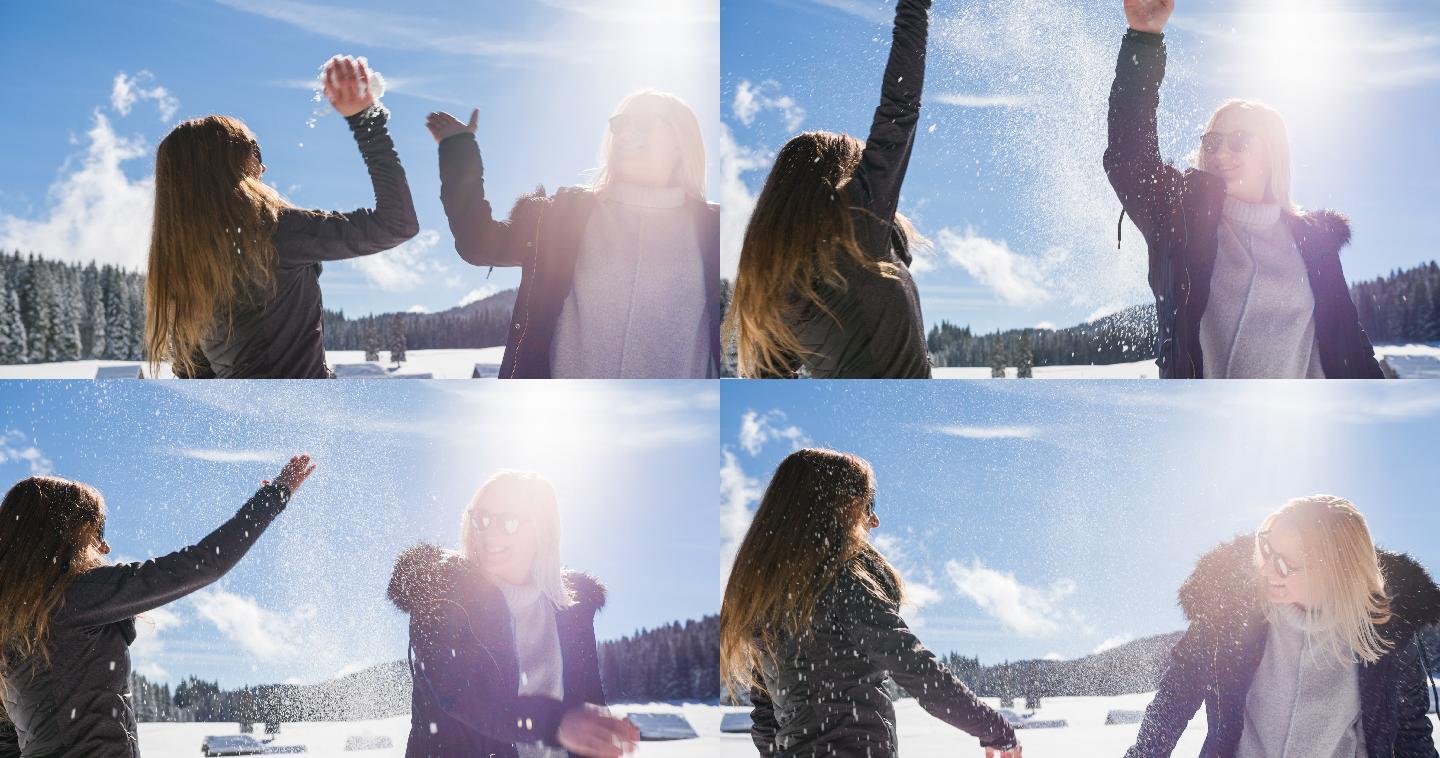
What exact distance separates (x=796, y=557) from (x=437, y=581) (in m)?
1.41

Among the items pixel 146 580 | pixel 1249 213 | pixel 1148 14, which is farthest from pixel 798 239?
pixel 146 580

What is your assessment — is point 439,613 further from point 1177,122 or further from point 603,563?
point 1177,122

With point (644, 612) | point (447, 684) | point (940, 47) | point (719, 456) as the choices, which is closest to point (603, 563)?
point (644, 612)

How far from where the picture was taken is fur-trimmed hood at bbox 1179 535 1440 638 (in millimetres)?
4242

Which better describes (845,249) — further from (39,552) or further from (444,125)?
(39,552)

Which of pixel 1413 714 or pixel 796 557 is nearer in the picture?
pixel 796 557

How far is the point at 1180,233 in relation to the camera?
4062 mm

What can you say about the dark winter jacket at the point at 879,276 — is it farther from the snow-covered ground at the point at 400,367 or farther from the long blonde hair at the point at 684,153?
the snow-covered ground at the point at 400,367

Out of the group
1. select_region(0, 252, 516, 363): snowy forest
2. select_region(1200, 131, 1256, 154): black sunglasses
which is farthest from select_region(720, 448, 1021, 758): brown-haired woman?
select_region(1200, 131, 1256, 154): black sunglasses

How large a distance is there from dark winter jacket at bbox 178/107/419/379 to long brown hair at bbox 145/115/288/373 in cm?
5

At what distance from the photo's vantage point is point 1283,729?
4.25m

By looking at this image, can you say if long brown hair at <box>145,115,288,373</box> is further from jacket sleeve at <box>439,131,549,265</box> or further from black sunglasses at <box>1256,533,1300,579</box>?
black sunglasses at <box>1256,533,1300,579</box>

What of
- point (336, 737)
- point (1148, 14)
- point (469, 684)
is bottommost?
point (336, 737)

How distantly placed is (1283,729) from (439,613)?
2.97m
